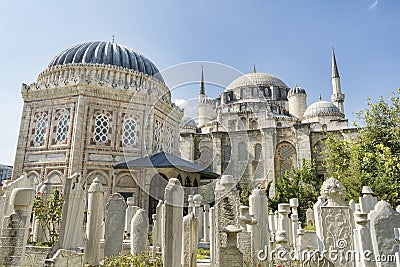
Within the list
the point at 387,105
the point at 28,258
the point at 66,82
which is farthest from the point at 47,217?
the point at 387,105

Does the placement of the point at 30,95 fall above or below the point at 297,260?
above

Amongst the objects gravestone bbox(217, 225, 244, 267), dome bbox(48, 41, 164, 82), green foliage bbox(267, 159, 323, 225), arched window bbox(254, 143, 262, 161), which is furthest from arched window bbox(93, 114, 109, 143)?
arched window bbox(254, 143, 262, 161)

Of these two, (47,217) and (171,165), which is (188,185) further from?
(47,217)

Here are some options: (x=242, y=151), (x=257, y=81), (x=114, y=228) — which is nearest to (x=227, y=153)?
(x=242, y=151)

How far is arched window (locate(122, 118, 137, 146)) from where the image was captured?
1720 centimetres

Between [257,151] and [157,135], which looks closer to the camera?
[157,135]

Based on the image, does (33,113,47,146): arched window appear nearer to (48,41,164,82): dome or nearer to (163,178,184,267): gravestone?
(48,41,164,82): dome

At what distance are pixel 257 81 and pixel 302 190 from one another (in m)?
22.6

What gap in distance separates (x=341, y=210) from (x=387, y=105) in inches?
467

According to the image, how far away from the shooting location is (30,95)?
1791 centimetres

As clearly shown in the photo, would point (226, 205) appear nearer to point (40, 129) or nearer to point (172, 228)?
point (172, 228)

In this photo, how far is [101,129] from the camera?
17.0 meters

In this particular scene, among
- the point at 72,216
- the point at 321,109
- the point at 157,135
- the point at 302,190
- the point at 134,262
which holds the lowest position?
the point at 134,262

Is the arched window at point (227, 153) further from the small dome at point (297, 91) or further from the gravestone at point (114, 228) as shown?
the gravestone at point (114, 228)
